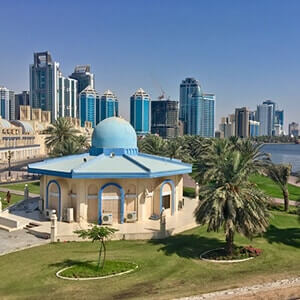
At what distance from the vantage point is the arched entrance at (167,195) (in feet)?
90.5

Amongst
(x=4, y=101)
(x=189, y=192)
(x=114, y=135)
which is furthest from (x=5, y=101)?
(x=114, y=135)

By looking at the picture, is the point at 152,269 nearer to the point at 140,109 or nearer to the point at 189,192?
the point at 189,192

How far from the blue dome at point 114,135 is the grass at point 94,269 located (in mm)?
13706

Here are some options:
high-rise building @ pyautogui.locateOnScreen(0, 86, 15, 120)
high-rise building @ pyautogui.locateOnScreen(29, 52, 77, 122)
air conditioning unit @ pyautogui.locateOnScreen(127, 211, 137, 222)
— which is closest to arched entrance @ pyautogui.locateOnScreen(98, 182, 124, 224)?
air conditioning unit @ pyautogui.locateOnScreen(127, 211, 137, 222)

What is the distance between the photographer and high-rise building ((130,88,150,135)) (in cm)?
16688

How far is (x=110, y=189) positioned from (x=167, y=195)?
5168 mm

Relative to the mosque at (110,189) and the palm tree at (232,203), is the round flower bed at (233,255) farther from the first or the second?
the mosque at (110,189)

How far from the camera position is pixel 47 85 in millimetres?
165500

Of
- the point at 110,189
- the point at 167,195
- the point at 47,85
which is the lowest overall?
the point at 167,195

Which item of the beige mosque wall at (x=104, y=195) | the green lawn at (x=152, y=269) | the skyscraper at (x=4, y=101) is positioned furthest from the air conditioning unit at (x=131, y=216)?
the skyscraper at (x=4, y=101)

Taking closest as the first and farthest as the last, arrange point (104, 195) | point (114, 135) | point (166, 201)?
point (104, 195) < point (166, 201) < point (114, 135)

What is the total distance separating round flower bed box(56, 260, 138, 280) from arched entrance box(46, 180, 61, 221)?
9545 millimetres

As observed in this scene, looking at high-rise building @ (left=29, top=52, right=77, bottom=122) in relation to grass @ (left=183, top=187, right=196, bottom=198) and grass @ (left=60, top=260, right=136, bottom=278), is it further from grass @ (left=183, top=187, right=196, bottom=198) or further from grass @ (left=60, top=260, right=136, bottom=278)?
grass @ (left=60, top=260, right=136, bottom=278)

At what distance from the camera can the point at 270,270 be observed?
1714cm
